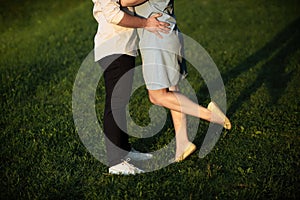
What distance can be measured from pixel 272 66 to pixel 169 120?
2670 millimetres

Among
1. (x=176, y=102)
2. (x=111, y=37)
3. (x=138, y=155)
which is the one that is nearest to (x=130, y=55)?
(x=111, y=37)

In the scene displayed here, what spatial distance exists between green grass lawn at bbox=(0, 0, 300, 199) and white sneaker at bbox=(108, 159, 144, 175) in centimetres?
6

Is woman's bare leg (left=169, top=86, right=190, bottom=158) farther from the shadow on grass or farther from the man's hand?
the shadow on grass

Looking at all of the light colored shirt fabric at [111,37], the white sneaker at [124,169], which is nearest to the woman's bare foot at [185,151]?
the white sneaker at [124,169]

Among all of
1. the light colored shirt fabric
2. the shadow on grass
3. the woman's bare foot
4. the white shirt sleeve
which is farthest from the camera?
the shadow on grass

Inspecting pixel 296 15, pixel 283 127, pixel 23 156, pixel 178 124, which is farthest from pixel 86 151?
pixel 296 15

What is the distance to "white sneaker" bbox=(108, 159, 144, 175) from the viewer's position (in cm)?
449

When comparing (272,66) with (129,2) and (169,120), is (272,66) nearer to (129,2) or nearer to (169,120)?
(169,120)

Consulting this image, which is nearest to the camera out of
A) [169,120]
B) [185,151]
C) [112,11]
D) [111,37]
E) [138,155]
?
[112,11]

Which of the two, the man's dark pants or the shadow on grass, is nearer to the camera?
the man's dark pants

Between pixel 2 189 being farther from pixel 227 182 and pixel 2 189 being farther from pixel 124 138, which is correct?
pixel 227 182

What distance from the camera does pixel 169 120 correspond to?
5.64 meters

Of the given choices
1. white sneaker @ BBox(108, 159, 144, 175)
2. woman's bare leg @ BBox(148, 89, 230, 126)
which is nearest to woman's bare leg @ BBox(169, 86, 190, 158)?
woman's bare leg @ BBox(148, 89, 230, 126)

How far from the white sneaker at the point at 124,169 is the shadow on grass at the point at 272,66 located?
1.73m
